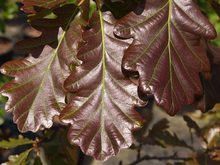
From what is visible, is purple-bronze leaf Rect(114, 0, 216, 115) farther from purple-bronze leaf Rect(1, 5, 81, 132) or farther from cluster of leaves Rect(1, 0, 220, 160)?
purple-bronze leaf Rect(1, 5, 81, 132)

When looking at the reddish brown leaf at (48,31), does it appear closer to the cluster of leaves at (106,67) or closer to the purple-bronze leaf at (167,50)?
the cluster of leaves at (106,67)

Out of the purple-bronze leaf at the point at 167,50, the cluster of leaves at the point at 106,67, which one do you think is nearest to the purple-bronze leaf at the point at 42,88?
the cluster of leaves at the point at 106,67

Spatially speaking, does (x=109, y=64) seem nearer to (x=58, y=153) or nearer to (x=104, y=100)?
(x=104, y=100)

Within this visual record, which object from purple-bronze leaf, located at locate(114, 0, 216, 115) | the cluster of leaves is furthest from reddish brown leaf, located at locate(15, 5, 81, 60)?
purple-bronze leaf, located at locate(114, 0, 216, 115)

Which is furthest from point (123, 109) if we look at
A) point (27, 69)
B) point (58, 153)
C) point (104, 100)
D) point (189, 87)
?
point (58, 153)

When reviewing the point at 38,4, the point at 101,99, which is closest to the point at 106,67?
the point at 101,99

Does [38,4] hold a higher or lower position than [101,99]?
higher

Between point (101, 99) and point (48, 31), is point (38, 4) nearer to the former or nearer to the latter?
point (48, 31)
